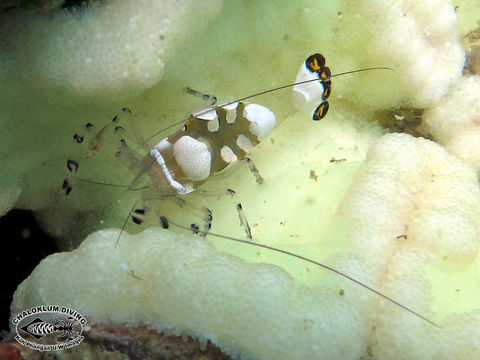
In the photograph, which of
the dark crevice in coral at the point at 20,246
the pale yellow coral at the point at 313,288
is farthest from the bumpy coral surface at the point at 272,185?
the dark crevice in coral at the point at 20,246

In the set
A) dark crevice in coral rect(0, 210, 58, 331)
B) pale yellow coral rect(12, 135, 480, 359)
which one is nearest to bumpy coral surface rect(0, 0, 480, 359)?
pale yellow coral rect(12, 135, 480, 359)

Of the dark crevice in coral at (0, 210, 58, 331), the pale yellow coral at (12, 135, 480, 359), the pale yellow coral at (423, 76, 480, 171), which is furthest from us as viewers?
the dark crevice in coral at (0, 210, 58, 331)

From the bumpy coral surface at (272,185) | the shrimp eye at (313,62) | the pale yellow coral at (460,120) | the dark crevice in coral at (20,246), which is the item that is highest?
the pale yellow coral at (460,120)

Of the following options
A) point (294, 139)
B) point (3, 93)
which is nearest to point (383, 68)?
point (294, 139)

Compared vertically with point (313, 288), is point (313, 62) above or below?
above
